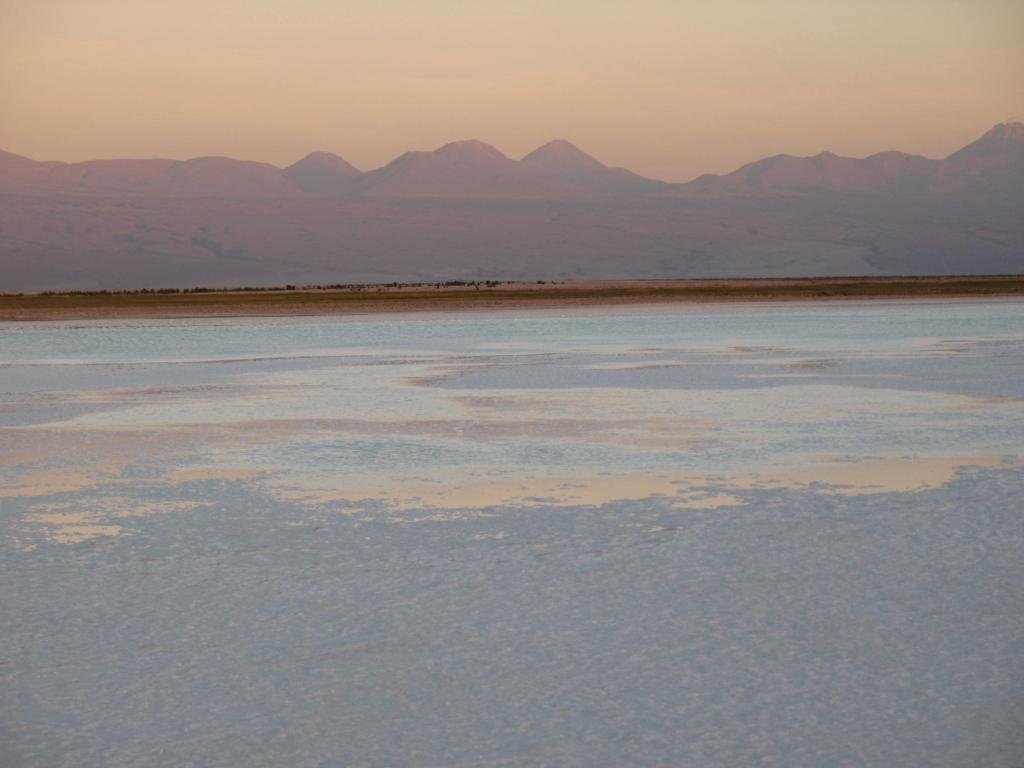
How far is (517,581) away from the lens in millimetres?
7746

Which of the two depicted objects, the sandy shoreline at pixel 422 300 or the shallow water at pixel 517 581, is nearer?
the shallow water at pixel 517 581

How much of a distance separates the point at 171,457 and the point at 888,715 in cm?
850

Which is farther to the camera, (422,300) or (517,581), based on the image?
(422,300)

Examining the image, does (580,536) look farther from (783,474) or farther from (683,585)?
(783,474)

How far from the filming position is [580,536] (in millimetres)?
8891

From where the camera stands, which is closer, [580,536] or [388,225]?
[580,536]

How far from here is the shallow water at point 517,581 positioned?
18.0ft

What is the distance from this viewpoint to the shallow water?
548 cm

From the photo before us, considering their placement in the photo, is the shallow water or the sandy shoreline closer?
the shallow water

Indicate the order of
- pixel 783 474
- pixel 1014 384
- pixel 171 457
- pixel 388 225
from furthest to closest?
pixel 388 225 → pixel 1014 384 → pixel 171 457 → pixel 783 474

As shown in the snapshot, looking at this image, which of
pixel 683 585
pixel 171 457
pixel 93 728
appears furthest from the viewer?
pixel 171 457

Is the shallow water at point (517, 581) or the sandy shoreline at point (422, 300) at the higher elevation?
the sandy shoreline at point (422, 300)

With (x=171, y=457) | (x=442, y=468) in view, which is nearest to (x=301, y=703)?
(x=442, y=468)

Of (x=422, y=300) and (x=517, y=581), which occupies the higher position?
(x=422, y=300)
